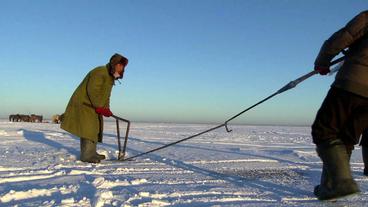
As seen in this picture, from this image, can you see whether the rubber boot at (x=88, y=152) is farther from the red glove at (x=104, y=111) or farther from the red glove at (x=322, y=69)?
the red glove at (x=322, y=69)

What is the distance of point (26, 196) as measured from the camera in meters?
3.44

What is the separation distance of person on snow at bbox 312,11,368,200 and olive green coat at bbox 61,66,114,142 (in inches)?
157

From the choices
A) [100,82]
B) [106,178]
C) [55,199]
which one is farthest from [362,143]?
[100,82]

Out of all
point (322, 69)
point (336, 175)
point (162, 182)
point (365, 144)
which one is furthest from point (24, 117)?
point (336, 175)

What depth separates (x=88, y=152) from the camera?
20.7ft

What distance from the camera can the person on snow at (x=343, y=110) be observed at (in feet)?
10.5

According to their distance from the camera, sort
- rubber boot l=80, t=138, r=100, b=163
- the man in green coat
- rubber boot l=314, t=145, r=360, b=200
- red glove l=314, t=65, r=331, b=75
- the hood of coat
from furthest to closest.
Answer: the hood of coat, the man in green coat, rubber boot l=80, t=138, r=100, b=163, red glove l=314, t=65, r=331, b=75, rubber boot l=314, t=145, r=360, b=200

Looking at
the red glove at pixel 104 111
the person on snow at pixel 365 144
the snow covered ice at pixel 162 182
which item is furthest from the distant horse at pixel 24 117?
the person on snow at pixel 365 144

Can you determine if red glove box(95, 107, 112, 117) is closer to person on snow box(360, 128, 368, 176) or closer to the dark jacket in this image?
person on snow box(360, 128, 368, 176)

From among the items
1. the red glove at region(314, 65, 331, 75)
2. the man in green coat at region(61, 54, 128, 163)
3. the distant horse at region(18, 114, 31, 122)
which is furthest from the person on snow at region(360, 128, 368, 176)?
the distant horse at region(18, 114, 31, 122)

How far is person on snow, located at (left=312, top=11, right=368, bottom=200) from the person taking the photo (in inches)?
126

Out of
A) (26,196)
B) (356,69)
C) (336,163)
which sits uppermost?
(356,69)

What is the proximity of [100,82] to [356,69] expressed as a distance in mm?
4251

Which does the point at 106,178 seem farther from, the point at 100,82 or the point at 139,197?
the point at 100,82
